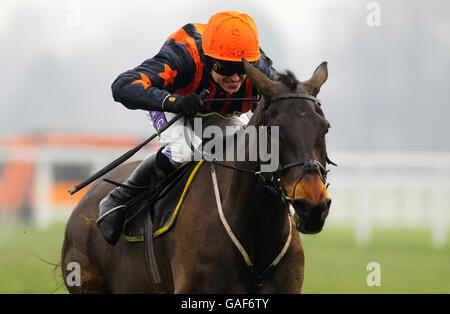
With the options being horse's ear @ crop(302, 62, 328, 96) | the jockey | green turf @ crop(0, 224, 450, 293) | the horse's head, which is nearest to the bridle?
the horse's head

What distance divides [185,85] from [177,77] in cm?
9

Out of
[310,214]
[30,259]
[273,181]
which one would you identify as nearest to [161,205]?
[273,181]

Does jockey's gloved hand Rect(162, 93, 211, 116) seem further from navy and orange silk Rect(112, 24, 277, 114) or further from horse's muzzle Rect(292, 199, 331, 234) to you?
horse's muzzle Rect(292, 199, 331, 234)

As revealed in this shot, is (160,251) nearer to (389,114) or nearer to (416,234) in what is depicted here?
(416,234)

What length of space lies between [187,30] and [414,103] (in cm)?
2022

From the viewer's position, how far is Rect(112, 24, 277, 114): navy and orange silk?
12.1 feet

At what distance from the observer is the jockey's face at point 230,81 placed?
148 inches

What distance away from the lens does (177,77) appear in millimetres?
3967

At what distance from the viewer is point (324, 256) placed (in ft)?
34.3

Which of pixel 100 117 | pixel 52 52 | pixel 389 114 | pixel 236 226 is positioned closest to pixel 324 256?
pixel 236 226

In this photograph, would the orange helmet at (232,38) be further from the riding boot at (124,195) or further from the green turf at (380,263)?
the green turf at (380,263)

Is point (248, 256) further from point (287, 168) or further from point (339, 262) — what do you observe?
point (339, 262)

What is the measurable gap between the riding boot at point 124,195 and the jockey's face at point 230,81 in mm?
534

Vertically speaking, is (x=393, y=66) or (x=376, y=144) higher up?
(x=393, y=66)
